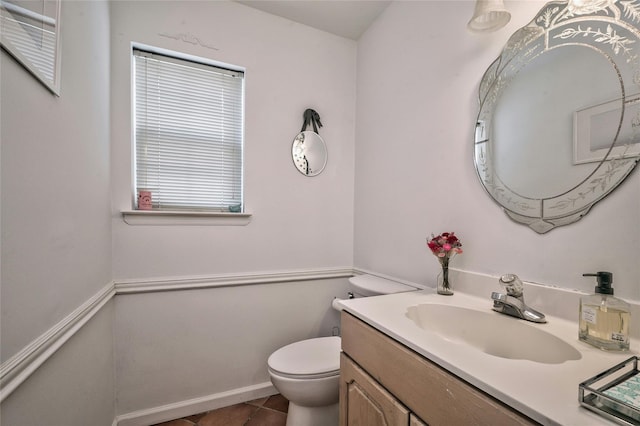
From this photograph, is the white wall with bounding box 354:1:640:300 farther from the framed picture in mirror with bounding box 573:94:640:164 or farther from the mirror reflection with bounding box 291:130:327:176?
the mirror reflection with bounding box 291:130:327:176

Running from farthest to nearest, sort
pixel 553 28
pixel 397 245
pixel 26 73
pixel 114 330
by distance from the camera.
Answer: pixel 397 245, pixel 114 330, pixel 553 28, pixel 26 73

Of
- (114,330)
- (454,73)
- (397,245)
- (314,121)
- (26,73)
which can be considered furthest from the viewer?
(314,121)

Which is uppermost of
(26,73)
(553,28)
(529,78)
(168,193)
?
(553,28)

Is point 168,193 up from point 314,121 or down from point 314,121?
down

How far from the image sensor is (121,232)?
1.51m

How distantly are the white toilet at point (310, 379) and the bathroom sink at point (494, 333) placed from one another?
0.44m

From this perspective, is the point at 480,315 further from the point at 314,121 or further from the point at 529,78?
the point at 314,121

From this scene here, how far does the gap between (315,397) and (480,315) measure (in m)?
0.88

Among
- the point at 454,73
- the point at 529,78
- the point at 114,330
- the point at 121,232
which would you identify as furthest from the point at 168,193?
the point at 529,78

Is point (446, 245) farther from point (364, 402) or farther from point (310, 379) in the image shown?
point (310, 379)

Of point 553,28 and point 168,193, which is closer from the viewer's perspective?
point 553,28

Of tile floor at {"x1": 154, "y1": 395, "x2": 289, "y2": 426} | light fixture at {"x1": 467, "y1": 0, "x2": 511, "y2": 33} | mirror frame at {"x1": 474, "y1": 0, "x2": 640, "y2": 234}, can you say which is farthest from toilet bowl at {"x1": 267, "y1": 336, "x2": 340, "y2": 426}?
light fixture at {"x1": 467, "y1": 0, "x2": 511, "y2": 33}

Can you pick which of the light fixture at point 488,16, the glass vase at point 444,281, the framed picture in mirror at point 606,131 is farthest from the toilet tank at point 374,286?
the light fixture at point 488,16

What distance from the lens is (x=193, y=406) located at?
164cm
